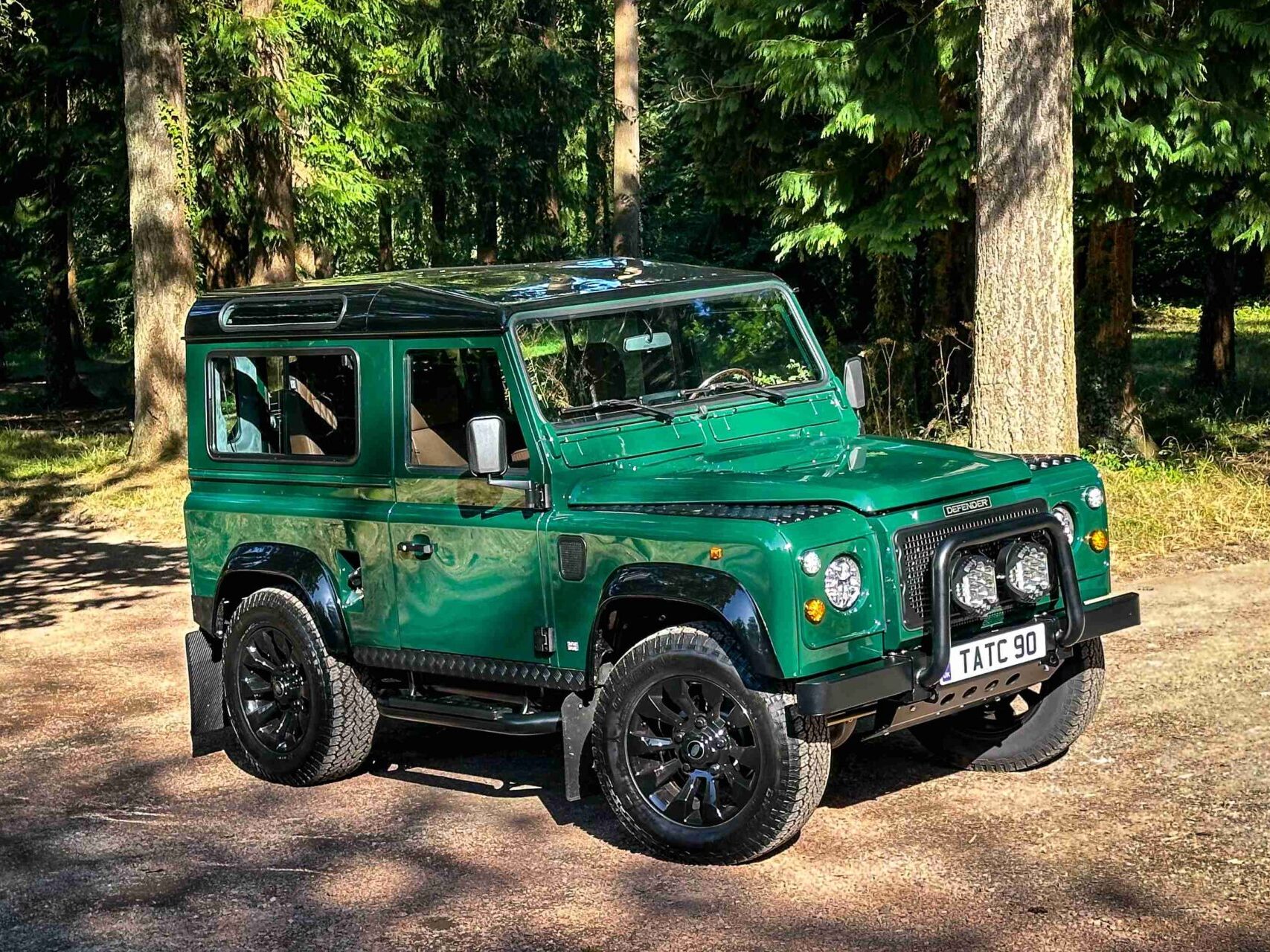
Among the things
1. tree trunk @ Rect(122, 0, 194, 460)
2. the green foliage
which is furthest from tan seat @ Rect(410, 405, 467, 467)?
tree trunk @ Rect(122, 0, 194, 460)

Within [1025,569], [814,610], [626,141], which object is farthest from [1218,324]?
[814,610]

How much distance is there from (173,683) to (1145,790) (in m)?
5.57

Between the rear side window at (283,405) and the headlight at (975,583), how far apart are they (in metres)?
2.65

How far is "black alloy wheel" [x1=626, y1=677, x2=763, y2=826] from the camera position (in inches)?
225

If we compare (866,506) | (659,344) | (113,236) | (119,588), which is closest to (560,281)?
(659,344)

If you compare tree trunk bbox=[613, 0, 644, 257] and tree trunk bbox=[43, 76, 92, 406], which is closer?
tree trunk bbox=[613, 0, 644, 257]

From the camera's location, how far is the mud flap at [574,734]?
614cm

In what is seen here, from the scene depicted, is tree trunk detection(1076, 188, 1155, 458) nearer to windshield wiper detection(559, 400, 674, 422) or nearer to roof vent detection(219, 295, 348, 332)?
windshield wiper detection(559, 400, 674, 422)

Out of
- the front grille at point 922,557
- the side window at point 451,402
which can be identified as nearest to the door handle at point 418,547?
the side window at point 451,402

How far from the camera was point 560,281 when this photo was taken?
6922 millimetres

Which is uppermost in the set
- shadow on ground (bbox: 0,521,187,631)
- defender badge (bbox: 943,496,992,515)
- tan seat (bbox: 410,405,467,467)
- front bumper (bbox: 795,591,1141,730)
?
tan seat (bbox: 410,405,467,467)

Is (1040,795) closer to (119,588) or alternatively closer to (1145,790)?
(1145,790)

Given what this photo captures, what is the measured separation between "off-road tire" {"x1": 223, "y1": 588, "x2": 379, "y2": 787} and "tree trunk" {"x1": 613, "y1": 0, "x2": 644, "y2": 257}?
20956mm

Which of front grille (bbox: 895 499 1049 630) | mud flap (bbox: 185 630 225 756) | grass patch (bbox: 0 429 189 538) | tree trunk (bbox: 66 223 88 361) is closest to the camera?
front grille (bbox: 895 499 1049 630)
